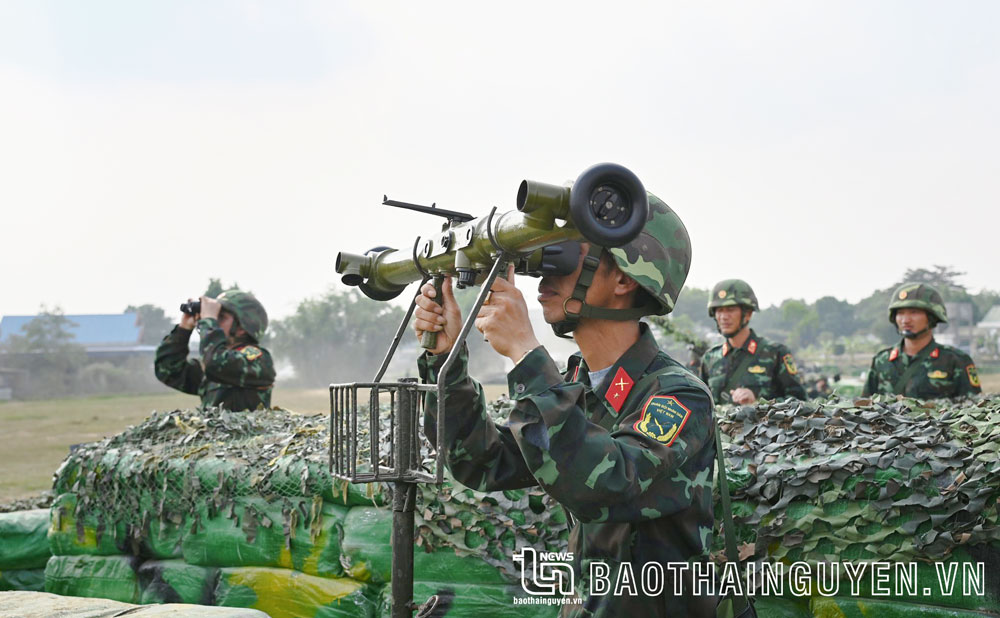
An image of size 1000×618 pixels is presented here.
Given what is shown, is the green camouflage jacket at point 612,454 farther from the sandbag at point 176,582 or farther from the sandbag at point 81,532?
the sandbag at point 81,532

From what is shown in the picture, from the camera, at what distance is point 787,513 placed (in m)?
3.60

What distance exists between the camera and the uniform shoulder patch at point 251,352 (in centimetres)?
702

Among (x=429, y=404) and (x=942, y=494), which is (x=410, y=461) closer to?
(x=429, y=404)

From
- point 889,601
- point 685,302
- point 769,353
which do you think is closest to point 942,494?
point 889,601

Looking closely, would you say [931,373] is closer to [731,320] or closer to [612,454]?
[731,320]

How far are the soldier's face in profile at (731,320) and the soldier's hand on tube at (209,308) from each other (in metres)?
4.51

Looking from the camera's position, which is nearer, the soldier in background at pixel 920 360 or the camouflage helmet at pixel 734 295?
the soldier in background at pixel 920 360

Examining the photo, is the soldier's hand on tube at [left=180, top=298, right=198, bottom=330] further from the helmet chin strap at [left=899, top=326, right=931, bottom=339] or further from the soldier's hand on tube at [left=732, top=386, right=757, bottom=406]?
the helmet chin strap at [left=899, top=326, right=931, bottom=339]

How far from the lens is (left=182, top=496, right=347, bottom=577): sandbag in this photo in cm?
461

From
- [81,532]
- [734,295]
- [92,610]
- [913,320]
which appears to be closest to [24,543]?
[81,532]

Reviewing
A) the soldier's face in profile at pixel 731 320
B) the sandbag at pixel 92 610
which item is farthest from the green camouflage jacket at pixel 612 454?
the soldier's face in profile at pixel 731 320

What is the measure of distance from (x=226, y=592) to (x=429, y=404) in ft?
9.60

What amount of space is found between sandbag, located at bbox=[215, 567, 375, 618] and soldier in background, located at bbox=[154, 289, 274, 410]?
7.33 feet

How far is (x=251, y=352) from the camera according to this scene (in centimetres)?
709
